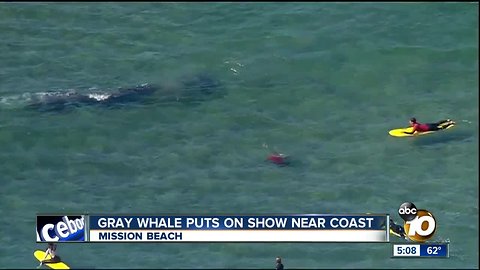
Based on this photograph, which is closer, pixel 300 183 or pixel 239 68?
pixel 300 183

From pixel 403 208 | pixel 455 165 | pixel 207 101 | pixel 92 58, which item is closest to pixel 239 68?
pixel 207 101

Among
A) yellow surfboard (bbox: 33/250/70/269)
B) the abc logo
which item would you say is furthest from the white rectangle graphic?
yellow surfboard (bbox: 33/250/70/269)

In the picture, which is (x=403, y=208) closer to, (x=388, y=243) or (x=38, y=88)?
(x=388, y=243)

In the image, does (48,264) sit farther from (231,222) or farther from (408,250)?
(408,250)

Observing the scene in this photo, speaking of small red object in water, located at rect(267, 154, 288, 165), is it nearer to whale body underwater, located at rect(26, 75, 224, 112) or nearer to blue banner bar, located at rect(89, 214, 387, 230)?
whale body underwater, located at rect(26, 75, 224, 112)

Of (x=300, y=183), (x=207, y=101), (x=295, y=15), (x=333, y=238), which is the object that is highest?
(x=295, y=15)

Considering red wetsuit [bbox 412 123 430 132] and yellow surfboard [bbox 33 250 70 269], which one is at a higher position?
red wetsuit [bbox 412 123 430 132]
